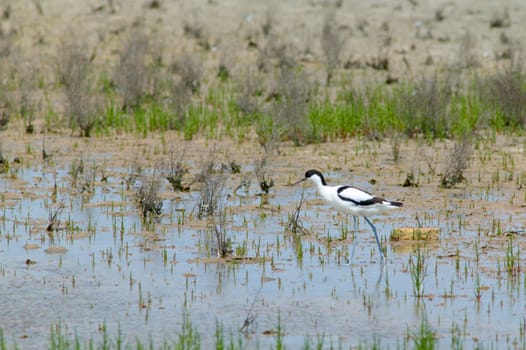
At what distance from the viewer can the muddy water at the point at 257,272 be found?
7.71 m

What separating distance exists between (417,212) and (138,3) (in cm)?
1798

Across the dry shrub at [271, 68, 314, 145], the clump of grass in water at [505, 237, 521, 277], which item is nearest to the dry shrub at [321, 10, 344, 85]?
the dry shrub at [271, 68, 314, 145]

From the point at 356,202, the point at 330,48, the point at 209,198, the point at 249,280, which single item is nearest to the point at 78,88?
the point at 209,198

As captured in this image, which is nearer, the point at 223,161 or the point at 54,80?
the point at 223,161

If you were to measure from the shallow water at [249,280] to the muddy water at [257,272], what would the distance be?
17mm

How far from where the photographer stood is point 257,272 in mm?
9211

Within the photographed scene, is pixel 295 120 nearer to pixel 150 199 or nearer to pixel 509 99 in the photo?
pixel 509 99

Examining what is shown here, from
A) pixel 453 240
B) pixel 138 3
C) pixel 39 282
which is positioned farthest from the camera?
pixel 138 3

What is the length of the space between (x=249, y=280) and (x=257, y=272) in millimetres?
276

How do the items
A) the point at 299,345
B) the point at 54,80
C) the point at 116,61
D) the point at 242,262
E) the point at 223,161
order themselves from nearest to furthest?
the point at 299,345 → the point at 242,262 → the point at 223,161 → the point at 54,80 → the point at 116,61

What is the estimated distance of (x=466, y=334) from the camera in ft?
24.6

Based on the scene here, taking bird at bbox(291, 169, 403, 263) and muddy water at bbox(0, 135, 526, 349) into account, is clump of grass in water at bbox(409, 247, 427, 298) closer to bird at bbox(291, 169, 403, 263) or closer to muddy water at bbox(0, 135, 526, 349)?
muddy water at bbox(0, 135, 526, 349)

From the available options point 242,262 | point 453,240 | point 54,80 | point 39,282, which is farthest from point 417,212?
point 54,80

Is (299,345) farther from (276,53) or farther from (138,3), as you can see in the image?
(138,3)
